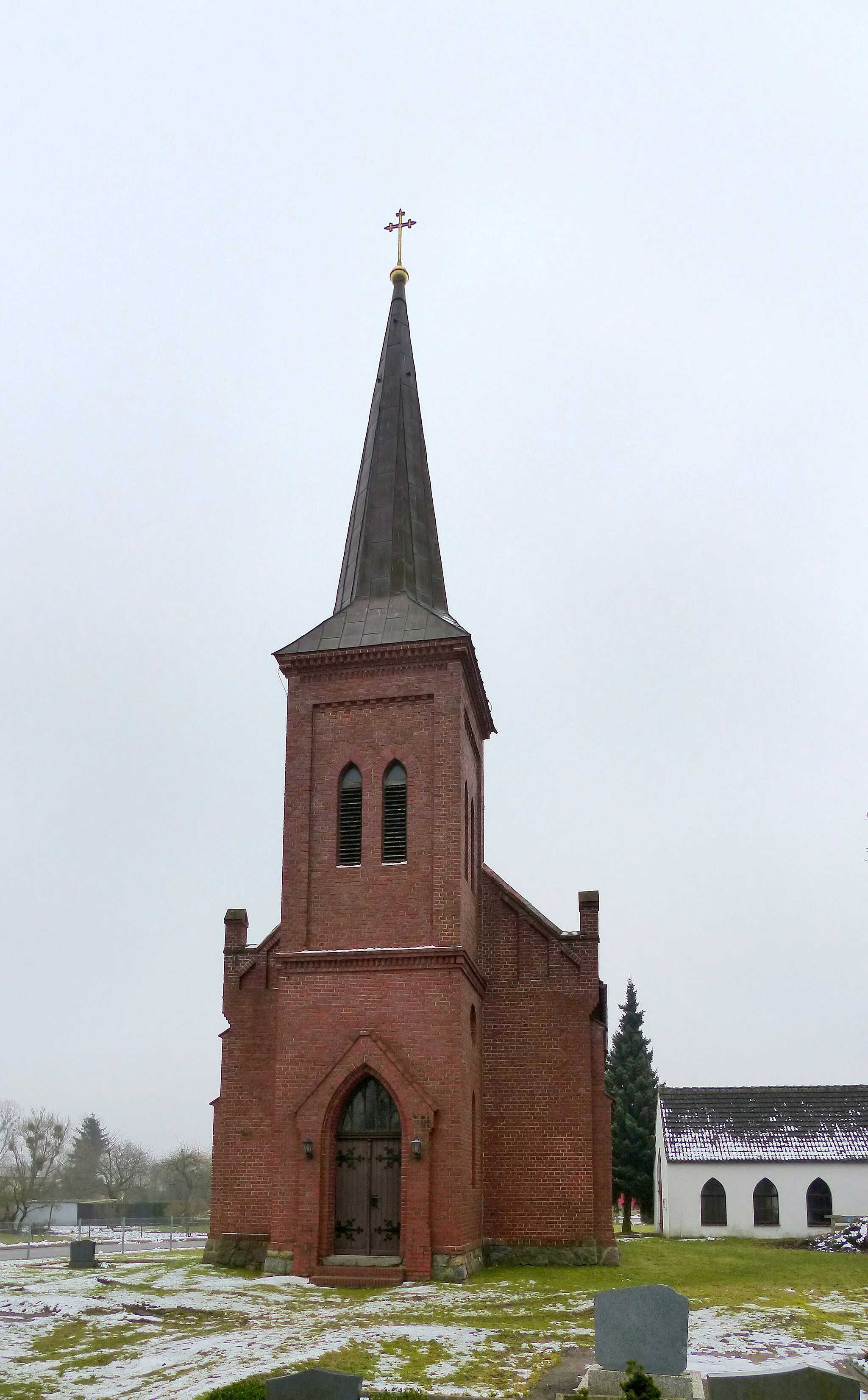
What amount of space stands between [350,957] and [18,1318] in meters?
8.43

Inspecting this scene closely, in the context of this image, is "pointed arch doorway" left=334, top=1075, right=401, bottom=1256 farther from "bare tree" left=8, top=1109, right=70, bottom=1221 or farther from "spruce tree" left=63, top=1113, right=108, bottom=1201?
"spruce tree" left=63, top=1113, right=108, bottom=1201

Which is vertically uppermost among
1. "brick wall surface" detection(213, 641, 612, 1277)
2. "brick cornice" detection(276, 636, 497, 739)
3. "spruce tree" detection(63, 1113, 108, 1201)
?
"brick cornice" detection(276, 636, 497, 739)

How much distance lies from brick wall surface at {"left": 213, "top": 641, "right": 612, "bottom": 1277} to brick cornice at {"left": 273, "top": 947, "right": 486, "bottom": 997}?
0.03 meters

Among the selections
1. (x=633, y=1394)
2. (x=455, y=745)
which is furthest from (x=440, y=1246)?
(x=633, y=1394)

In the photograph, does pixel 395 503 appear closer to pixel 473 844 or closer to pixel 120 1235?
pixel 473 844

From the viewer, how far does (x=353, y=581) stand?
2742cm

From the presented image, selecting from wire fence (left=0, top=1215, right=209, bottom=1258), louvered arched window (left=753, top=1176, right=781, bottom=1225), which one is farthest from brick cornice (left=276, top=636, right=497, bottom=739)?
louvered arched window (left=753, top=1176, right=781, bottom=1225)

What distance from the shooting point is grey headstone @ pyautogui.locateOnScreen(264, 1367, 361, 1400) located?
9.18 m

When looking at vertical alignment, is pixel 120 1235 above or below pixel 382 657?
below

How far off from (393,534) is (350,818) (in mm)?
6768

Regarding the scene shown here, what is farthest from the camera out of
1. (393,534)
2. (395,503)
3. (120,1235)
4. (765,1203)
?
(120,1235)

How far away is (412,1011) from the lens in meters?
22.6

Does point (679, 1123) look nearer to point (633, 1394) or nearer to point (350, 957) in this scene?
point (350, 957)

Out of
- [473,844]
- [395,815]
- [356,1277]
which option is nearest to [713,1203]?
[473,844]
